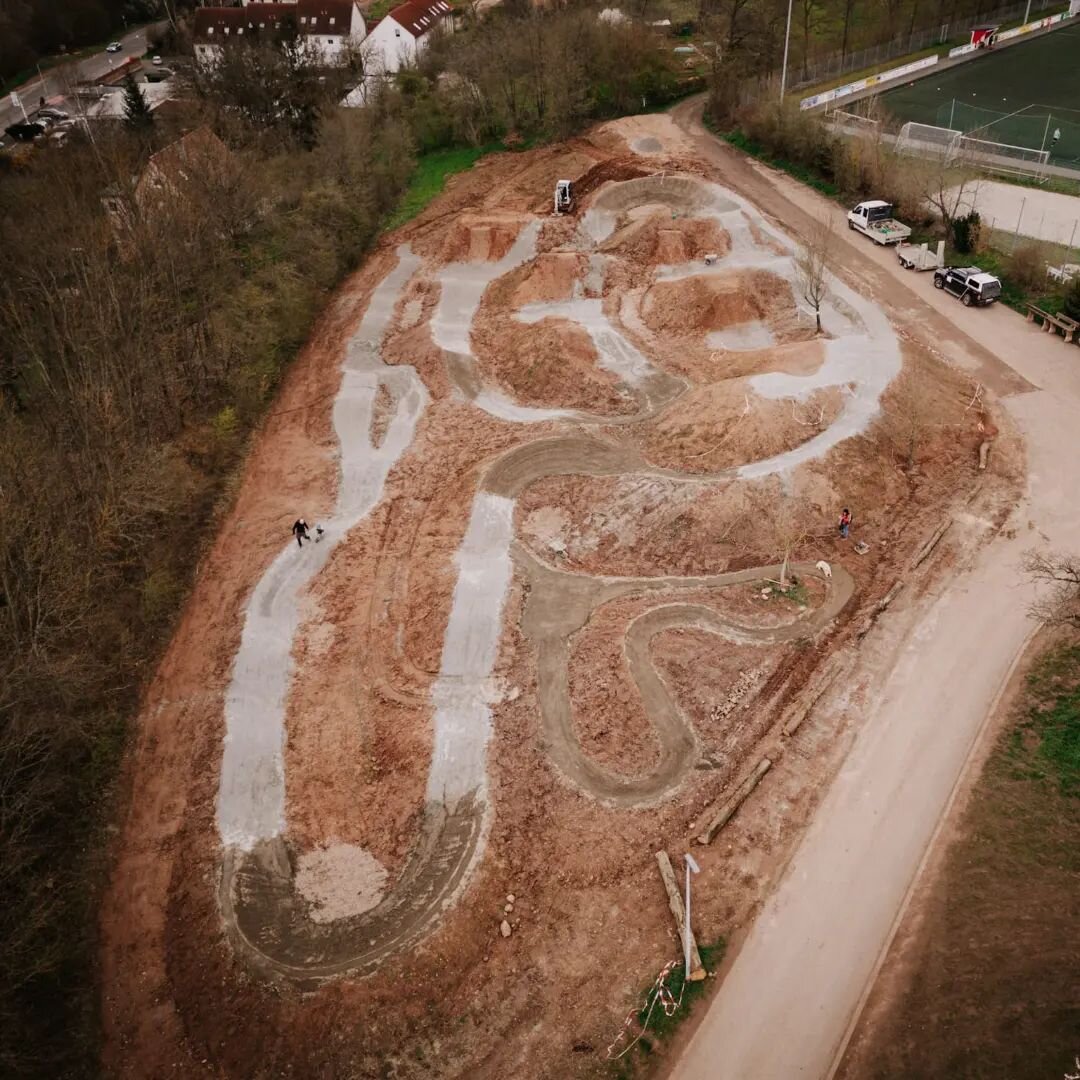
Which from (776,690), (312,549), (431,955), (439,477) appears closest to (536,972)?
(431,955)

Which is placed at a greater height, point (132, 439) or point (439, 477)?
point (132, 439)

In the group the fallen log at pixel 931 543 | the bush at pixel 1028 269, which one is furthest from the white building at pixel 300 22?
the fallen log at pixel 931 543

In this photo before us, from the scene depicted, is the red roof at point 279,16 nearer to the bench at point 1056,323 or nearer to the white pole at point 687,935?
the bench at point 1056,323

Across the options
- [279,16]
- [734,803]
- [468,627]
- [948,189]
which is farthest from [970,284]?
[279,16]

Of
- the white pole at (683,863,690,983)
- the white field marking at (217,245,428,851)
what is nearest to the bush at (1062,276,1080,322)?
the white field marking at (217,245,428,851)

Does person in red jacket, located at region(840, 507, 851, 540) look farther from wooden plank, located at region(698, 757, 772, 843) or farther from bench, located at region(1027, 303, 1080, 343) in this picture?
bench, located at region(1027, 303, 1080, 343)

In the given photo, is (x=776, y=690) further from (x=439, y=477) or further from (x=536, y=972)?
(x=439, y=477)
